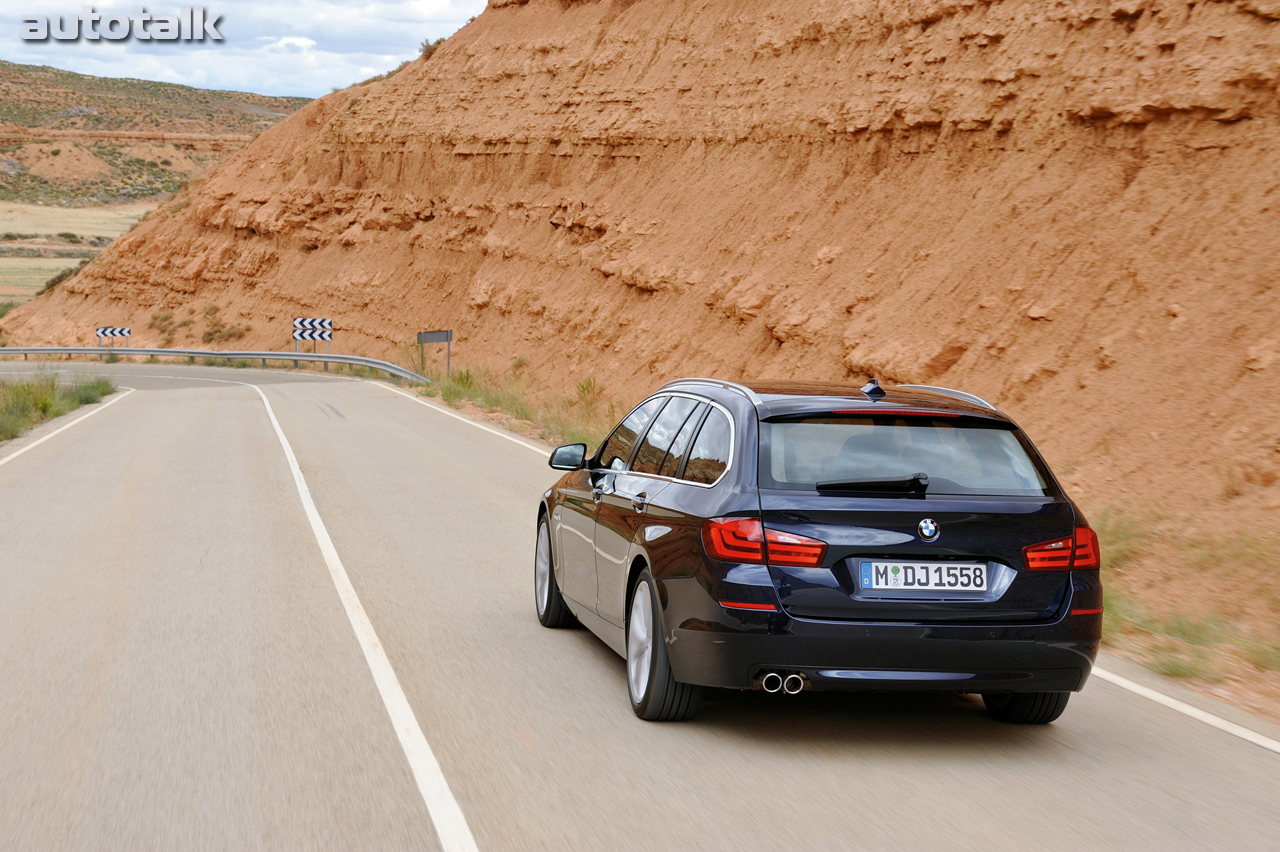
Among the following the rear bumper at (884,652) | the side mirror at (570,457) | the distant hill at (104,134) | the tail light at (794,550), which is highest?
the distant hill at (104,134)

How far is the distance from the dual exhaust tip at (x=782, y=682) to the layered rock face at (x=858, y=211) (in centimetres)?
759

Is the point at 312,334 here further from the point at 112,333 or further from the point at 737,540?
the point at 737,540

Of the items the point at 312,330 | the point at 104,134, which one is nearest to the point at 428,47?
the point at 312,330

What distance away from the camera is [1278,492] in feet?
37.3

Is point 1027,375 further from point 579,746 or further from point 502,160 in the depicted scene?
point 502,160

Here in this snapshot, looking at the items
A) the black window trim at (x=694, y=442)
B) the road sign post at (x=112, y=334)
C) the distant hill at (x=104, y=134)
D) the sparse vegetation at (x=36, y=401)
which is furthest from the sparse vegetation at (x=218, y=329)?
the distant hill at (x=104, y=134)

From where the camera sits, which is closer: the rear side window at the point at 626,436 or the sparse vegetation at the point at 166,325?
the rear side window at the point at 626,436

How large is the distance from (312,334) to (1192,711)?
4327cm

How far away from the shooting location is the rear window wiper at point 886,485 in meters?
5.32

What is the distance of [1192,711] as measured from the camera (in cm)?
618

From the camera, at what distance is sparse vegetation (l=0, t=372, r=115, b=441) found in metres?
22.5

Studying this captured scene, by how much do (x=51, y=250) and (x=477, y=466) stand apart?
288 ft

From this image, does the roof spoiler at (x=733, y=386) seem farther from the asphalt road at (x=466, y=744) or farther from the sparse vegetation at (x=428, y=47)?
the sparse vegetation at (x=428, y=47)

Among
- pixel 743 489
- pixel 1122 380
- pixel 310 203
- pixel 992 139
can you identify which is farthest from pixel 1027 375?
pixel 310 203
